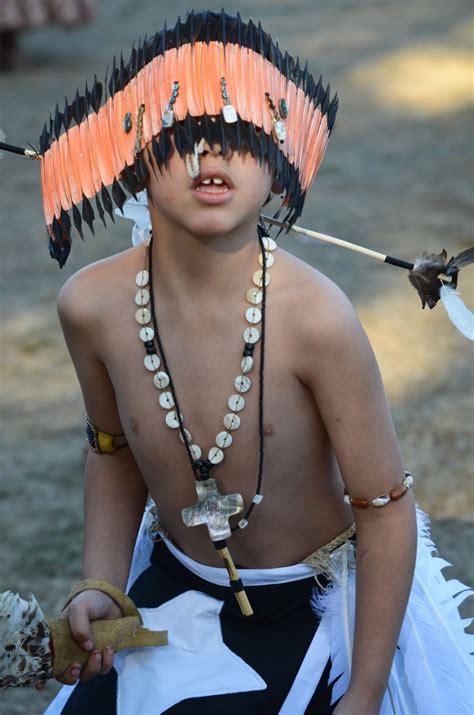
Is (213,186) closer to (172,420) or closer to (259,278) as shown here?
(259,278)

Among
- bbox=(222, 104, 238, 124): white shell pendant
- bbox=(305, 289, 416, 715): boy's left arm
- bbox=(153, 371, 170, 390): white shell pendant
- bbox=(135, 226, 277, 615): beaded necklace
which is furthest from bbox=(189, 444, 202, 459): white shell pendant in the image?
bbox=(222, 104, 238, 124): white shell pendant

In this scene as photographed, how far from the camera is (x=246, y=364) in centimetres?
170

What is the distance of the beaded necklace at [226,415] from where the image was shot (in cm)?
170

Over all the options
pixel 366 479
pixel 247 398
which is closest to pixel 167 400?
pixel 247 398

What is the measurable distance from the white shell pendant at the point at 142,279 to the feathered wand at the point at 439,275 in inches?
8.6

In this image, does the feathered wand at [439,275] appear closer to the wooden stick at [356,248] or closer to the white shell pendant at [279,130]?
the wooden stick at [356,248]

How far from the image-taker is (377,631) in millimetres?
1682

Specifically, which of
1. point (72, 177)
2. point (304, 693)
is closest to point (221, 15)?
point (72, 177)

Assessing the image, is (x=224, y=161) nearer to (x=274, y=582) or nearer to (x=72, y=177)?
(x=72, y=177)

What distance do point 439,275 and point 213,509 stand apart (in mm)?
512

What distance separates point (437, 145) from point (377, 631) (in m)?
5.38

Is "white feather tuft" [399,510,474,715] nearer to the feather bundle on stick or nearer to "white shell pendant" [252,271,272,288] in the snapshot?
the feather bundle on stick

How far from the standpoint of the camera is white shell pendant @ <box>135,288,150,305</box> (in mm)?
1766

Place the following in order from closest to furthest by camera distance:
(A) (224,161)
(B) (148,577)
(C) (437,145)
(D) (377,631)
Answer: (A) (224,161), (D) (377,631), (B) (148,577), (C) (437,145)
